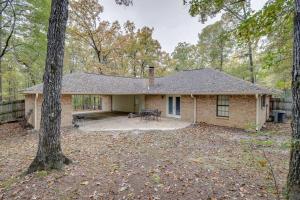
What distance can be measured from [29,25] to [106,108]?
1245 centimetres

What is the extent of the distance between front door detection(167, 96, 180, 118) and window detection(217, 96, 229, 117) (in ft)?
12.1

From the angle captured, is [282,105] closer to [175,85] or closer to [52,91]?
[175,85]

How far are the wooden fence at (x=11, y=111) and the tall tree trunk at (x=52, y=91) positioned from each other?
40.3 feet

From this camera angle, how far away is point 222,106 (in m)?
12.8

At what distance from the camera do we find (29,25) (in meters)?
14.1

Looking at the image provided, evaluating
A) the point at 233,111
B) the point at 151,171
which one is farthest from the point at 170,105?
the point at 151,171

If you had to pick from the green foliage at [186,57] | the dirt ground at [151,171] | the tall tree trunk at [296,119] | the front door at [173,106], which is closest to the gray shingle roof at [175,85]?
the front door at [173,106]

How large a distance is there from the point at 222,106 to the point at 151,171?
9.40 m

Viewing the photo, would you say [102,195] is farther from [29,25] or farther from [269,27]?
[29,25]

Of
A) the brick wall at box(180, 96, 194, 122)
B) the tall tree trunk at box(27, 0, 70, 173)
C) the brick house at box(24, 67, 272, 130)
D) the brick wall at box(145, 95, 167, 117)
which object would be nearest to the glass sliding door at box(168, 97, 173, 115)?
the brick house at box(24, 67, 272, 130)

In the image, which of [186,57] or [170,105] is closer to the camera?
[170,105]

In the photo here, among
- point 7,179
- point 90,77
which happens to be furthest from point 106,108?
point 7,179

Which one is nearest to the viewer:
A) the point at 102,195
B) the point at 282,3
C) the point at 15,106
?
the point at 102,195

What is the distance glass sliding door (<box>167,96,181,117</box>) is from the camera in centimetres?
1578
